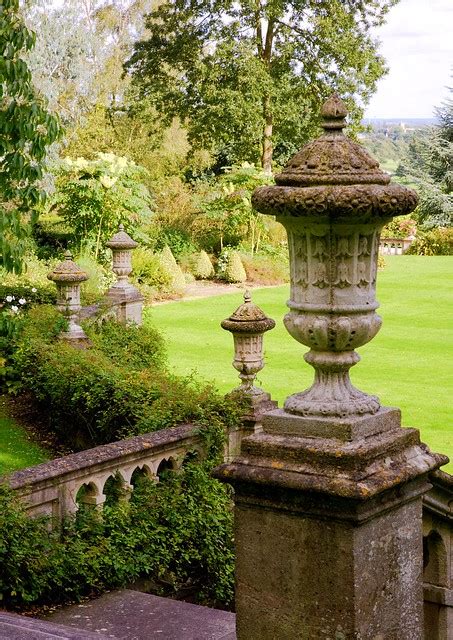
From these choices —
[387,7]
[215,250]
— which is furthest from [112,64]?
[215,250]

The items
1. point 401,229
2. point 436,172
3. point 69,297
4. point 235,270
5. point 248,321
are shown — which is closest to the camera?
point 248,321

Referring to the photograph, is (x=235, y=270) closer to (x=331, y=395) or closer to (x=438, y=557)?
(x=438, y=557)

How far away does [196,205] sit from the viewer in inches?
1118

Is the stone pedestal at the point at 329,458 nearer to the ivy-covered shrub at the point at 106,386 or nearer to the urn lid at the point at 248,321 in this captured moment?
the ivy-covered shrub at the point at 106,386

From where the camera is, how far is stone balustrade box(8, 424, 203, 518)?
5.98m

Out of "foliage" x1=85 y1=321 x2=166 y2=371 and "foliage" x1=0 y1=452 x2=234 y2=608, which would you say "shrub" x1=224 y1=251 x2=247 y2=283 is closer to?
"foliage" x1=85 y1=321 x2=166 y2=371

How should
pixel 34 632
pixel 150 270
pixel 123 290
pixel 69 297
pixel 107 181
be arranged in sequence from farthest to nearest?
pixel 107 181 → pixel 150 270 → pixel 123 290 → pixel 69 297 → pixel 34 632

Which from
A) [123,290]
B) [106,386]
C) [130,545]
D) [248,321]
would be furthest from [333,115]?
[123,290]

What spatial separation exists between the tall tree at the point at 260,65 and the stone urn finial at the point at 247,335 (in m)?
22.6

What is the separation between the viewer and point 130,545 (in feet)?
21.1

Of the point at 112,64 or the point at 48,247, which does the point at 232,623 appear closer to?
the point at 48,247

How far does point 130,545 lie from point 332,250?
380 centimetres

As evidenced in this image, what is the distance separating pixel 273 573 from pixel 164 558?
3545 millimetres

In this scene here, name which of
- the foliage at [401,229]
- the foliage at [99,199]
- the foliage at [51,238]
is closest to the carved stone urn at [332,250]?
the foliage at [99,199]
